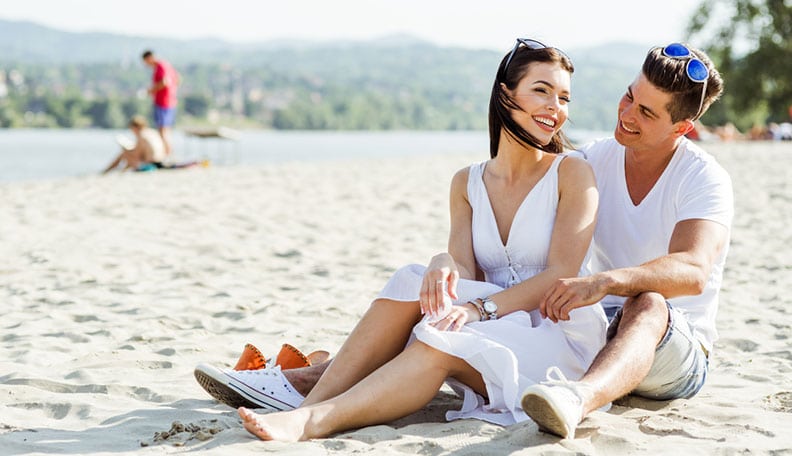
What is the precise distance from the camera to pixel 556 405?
2.62 metres

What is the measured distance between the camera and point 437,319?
2990 mm

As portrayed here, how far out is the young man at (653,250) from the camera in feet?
9.31

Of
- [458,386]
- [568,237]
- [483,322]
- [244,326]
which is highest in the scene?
[568,237]

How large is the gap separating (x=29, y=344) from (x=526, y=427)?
8.27ft

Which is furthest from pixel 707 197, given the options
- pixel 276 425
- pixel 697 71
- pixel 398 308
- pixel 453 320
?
pixel 276 425

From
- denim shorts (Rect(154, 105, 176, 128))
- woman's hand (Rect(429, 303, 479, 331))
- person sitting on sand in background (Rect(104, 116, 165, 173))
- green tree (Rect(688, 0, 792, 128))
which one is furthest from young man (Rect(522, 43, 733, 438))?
green tree (Rect(688, 0, 792, 128))

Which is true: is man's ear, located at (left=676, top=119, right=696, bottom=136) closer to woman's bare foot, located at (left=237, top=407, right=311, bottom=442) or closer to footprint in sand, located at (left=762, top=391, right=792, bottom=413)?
footprint in sand, located at (left=762, top=391, right=792, bottom=413)

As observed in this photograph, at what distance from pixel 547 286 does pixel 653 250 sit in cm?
49

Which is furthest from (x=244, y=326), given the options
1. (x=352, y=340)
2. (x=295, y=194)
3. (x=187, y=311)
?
(x=295, y=194)

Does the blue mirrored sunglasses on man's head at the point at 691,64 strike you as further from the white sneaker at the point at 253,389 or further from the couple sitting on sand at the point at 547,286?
the white sneaker at the point at 253,389

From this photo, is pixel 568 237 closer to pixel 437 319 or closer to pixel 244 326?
pixel 437 319

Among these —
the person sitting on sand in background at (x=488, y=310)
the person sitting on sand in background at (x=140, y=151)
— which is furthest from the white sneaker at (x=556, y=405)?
the person sitting on sand in background at (x=140, y=151)

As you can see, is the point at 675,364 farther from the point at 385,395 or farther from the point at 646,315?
the point at 385,395

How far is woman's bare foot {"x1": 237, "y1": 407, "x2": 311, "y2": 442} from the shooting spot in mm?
2826
